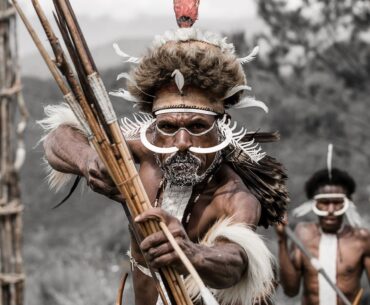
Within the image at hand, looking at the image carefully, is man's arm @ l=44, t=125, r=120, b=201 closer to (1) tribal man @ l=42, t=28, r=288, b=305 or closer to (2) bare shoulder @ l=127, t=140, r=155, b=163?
(1) tribal man @ l=42, t=28, r=288, b=305

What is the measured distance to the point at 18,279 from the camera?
294 centimetres

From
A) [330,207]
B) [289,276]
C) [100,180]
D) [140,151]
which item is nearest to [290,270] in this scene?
[289,276]

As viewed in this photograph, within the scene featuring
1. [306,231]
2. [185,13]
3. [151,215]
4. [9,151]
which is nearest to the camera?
[9,151]

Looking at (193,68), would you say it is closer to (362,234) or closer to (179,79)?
(179,79)

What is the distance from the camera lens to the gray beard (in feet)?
13.8

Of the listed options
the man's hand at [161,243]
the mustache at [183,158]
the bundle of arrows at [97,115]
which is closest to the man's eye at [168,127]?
the mustache at [183,158]

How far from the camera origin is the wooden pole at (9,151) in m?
2.85

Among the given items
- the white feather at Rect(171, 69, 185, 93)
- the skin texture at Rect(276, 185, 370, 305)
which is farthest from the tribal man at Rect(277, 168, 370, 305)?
the white feather at Rect(171, 69, 185, 93)

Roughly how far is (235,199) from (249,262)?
47 cm

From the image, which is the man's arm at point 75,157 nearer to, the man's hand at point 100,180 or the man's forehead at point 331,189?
the man's hand at point 100,180

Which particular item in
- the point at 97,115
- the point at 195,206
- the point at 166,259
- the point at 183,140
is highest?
the point at 183,140

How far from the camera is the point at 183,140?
13.7ft

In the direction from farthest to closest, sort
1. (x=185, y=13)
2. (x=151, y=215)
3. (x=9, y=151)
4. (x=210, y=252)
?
(x=185, y=13) < (x=210, y=252) < (x=151, y=215) < (x=9, y=151)

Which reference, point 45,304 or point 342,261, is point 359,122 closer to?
point 45,304
